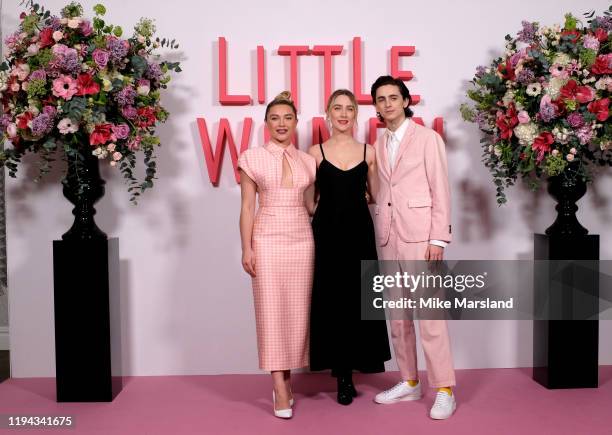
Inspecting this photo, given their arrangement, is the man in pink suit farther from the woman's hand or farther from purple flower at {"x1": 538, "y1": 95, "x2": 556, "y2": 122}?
the woman's hand

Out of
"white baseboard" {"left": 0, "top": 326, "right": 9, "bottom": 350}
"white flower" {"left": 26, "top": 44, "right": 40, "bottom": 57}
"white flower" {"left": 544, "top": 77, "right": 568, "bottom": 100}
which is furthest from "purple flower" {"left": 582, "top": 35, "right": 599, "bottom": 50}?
"white baseboard" {"left": 0, "top": 326, "right": 9, "bottom": 350}

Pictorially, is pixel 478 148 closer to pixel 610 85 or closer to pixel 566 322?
pixel 610 85

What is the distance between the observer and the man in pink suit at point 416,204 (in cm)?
291

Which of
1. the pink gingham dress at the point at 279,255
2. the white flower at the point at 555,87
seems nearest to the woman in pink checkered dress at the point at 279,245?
the pink gingham dress at the point at 279,255

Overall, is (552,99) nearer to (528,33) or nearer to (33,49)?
(528,33)

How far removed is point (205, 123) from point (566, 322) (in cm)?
244

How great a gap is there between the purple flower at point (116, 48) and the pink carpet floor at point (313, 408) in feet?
6.06

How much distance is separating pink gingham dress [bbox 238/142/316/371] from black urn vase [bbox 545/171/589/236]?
147cm

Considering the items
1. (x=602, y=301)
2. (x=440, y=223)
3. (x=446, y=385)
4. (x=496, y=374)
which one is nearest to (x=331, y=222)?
(x=440, y=223)

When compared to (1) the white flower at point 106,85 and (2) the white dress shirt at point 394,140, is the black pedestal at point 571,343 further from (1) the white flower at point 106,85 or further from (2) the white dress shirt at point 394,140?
(1) the white flower at point 106,85

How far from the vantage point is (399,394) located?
122 inches

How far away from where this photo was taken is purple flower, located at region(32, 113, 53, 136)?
2941 millimetres

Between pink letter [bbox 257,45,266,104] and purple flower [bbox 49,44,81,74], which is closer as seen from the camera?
purple flower [bbox 49,44,81,74]

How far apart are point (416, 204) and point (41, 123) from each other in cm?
194
